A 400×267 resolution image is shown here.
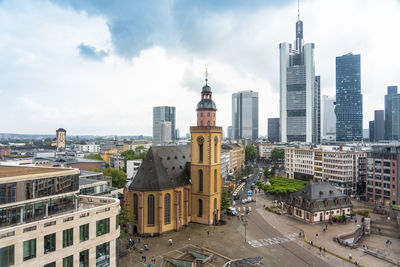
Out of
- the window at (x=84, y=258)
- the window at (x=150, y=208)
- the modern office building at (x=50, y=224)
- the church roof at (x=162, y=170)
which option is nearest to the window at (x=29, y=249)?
the modern office building at (x=50, y=224)

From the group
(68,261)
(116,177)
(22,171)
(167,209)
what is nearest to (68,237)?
(68,261)

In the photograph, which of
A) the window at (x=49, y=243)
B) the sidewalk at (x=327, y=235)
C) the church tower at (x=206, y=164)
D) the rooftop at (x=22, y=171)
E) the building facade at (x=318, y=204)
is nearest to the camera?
the window at (x=49, y=243)

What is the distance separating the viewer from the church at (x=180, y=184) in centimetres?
4972

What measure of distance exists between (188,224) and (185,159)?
564 inches

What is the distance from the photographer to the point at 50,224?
2289 cm

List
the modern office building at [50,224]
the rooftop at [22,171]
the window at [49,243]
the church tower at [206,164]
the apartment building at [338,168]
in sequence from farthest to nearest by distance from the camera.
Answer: the apartment building at [338,168] → the church tower at [206,164] → the rooftop at [22,171] → the window at [49,243] → the modern office building at [50,224]

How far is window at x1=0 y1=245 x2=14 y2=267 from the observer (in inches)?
789

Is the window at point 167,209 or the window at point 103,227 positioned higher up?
the window at point 103,227

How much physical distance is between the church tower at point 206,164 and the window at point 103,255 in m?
29.3

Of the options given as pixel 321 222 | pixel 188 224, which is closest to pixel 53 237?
pixel 188 224

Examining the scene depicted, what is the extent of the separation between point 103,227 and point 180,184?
1100 inches

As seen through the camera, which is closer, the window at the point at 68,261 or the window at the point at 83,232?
the window at the point at 68,261

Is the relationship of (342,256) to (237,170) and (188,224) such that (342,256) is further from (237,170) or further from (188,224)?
(237,170)

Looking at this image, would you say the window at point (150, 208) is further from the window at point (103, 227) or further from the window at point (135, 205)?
the window at point (103, 227)
